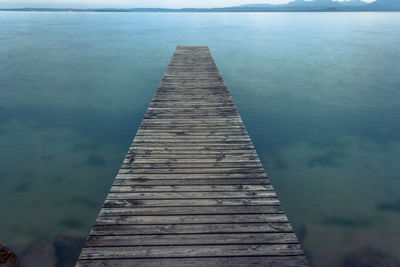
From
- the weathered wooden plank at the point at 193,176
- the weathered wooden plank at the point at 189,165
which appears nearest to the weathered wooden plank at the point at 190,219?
the weathered wooden plank at the point at 193,176

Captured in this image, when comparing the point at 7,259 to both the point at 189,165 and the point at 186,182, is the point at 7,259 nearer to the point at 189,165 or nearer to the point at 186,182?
the point at 186,182

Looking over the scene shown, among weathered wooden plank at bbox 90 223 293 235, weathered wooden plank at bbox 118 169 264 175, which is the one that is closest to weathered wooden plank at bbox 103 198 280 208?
weathered wooden plank at bbox 90 223 293 235

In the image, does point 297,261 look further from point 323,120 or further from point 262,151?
point 323,120

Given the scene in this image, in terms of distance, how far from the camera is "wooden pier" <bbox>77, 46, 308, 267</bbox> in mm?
3605

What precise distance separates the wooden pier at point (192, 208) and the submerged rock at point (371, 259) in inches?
114

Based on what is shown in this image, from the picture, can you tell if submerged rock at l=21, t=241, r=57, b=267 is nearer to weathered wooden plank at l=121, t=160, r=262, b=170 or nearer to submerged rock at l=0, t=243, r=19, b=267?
submerged rock at l=0, t=243, r=19, b=267

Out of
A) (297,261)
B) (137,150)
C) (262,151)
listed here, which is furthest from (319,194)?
(137,150)

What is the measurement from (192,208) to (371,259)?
14.4 feet

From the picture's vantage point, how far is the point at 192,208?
4.39 metres

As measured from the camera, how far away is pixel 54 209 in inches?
293

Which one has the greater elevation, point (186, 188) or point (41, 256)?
point (186, 188)

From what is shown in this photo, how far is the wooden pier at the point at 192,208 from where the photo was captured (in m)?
3.61

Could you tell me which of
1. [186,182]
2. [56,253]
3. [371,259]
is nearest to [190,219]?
[186,182]

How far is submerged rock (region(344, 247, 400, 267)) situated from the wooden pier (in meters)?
2.90
